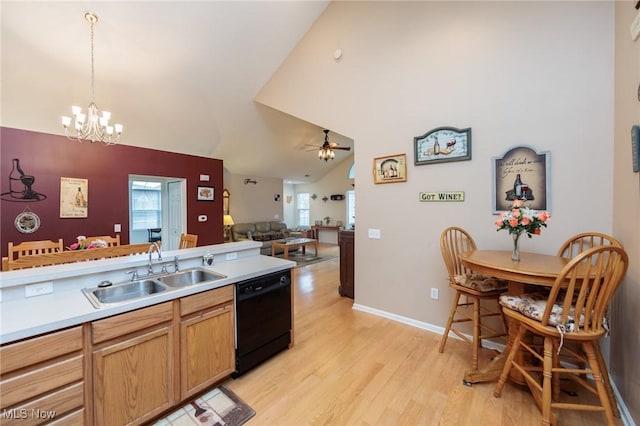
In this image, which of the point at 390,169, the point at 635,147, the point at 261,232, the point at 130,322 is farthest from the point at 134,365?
the point at 261,232

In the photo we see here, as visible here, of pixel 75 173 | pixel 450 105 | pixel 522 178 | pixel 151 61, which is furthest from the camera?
pixel 75 173

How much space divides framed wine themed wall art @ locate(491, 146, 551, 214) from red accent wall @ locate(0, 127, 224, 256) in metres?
5.73

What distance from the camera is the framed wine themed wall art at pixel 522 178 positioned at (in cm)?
224

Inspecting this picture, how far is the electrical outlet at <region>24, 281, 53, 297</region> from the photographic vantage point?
60.8 inches

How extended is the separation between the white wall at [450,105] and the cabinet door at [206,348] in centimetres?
192

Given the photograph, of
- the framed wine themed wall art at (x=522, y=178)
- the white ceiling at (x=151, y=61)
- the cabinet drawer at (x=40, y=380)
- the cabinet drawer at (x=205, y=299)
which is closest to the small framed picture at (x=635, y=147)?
the framed wine themed wall art at (x=522, y=178)

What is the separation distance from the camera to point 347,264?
4.01 m

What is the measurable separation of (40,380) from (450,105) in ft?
11.8

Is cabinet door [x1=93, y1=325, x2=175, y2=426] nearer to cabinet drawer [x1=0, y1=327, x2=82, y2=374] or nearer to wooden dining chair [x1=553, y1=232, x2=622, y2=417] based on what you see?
cabinet drawer [x1=0, y1=327, x2=82, y2=374]

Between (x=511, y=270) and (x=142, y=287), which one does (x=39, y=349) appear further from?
(x=511, y=270)

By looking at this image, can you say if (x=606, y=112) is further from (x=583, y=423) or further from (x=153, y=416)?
(x=153, y=416)

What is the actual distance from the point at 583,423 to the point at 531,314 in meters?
0.76

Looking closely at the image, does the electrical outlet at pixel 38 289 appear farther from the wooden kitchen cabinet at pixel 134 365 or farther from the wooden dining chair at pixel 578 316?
the wooden dining chair at pixel 578 316

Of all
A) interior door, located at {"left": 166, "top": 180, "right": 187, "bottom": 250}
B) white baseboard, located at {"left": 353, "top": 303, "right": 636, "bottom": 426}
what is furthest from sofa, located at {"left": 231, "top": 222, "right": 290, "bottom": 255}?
white baseboard, located at {"left": 353, "top": 303, "right": 636, "bottom": 426}
